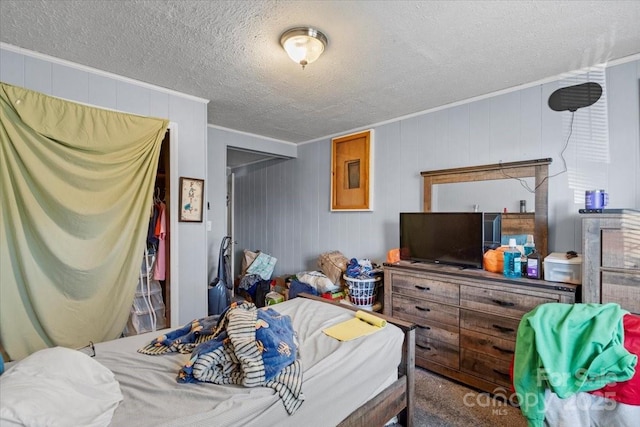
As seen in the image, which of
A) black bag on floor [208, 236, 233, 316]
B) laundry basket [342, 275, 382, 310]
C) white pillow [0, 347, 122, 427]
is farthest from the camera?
black bag on floor [208, 236, 233, 316]

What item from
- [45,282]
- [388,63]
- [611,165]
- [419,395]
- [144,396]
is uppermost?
[388,63]

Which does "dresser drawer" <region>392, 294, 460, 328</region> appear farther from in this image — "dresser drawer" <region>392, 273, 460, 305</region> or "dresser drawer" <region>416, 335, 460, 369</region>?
"dresser drawer" <region>416, 335, 460, 369</region>

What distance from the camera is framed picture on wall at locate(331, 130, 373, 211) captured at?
3.69 meters

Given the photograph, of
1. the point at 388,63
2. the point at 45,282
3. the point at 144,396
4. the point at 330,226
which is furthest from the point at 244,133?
the point at 144,396

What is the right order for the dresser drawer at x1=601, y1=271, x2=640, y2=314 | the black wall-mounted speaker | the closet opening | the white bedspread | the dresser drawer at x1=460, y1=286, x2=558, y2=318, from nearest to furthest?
the white bedspread, the dresser drawer at x1=601, y1=271, x2=640, y2=314, the dresser drawer at x1=460, y1=286, x2=558, y2=318, the black wall-mounted speaker, the closet opening

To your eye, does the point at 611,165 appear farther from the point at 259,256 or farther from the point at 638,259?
the point at 259,256

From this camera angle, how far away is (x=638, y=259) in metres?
1.73

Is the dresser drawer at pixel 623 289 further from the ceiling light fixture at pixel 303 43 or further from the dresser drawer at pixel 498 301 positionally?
the ceiling light fixture at pixel 303 43

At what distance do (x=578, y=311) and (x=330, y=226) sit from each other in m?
3.09

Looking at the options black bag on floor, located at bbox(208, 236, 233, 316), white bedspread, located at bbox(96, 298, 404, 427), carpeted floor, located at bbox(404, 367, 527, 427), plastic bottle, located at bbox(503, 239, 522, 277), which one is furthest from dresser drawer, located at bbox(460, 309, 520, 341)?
black bag on floor, located at bbox(208, 236, 233, 316)

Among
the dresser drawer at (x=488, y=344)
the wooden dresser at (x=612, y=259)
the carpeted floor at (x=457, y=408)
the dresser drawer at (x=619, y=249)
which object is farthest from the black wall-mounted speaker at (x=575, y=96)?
the carpeted floor at (x=457, y=408)

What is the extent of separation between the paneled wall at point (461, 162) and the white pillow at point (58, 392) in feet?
9.50

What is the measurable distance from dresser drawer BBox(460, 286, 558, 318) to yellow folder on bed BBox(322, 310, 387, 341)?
0.93 m

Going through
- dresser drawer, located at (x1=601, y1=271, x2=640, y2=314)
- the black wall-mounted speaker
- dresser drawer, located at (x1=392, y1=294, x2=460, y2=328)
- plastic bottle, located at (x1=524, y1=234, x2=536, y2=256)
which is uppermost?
the black wall-mounted speaker
